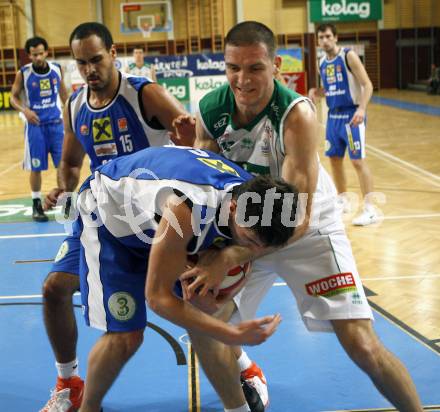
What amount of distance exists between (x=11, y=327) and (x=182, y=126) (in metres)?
2.17

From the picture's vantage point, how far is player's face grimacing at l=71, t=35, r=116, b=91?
390 centimetres

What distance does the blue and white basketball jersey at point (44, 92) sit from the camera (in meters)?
9.05

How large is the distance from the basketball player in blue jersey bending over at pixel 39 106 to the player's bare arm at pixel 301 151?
5985mm

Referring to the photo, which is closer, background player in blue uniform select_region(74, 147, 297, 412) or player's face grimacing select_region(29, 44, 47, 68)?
background player in blue uniform select_region(74, 147, 297, 412)

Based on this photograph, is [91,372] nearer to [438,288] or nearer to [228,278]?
[228,278]

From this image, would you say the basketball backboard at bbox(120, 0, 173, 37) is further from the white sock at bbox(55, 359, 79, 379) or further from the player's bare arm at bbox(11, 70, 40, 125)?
the white sock at bbox(55, 359, 79, 379)

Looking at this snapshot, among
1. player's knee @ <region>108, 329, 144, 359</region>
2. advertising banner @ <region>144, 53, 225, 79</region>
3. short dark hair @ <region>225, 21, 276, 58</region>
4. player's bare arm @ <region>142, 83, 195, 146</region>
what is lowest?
player's knee @ <region>108, 329, 144, 359</region>

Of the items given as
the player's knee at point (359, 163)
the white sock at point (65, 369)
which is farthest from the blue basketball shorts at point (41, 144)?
the white sock at point (65, 369)

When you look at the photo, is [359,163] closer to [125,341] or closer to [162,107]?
[162,107]

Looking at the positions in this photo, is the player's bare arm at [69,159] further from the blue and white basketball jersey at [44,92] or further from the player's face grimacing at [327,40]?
the blue and white basketball jersey at [44,92]

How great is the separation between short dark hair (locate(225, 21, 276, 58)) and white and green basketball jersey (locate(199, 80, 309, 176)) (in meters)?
0.21

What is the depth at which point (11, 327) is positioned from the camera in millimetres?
4859

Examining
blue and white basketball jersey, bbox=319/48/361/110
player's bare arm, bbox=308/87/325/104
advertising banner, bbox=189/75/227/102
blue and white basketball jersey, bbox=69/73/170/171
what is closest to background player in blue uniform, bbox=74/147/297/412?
blue and white basketball jersey, bbox=69/73/170/171

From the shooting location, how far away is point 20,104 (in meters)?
9.01
